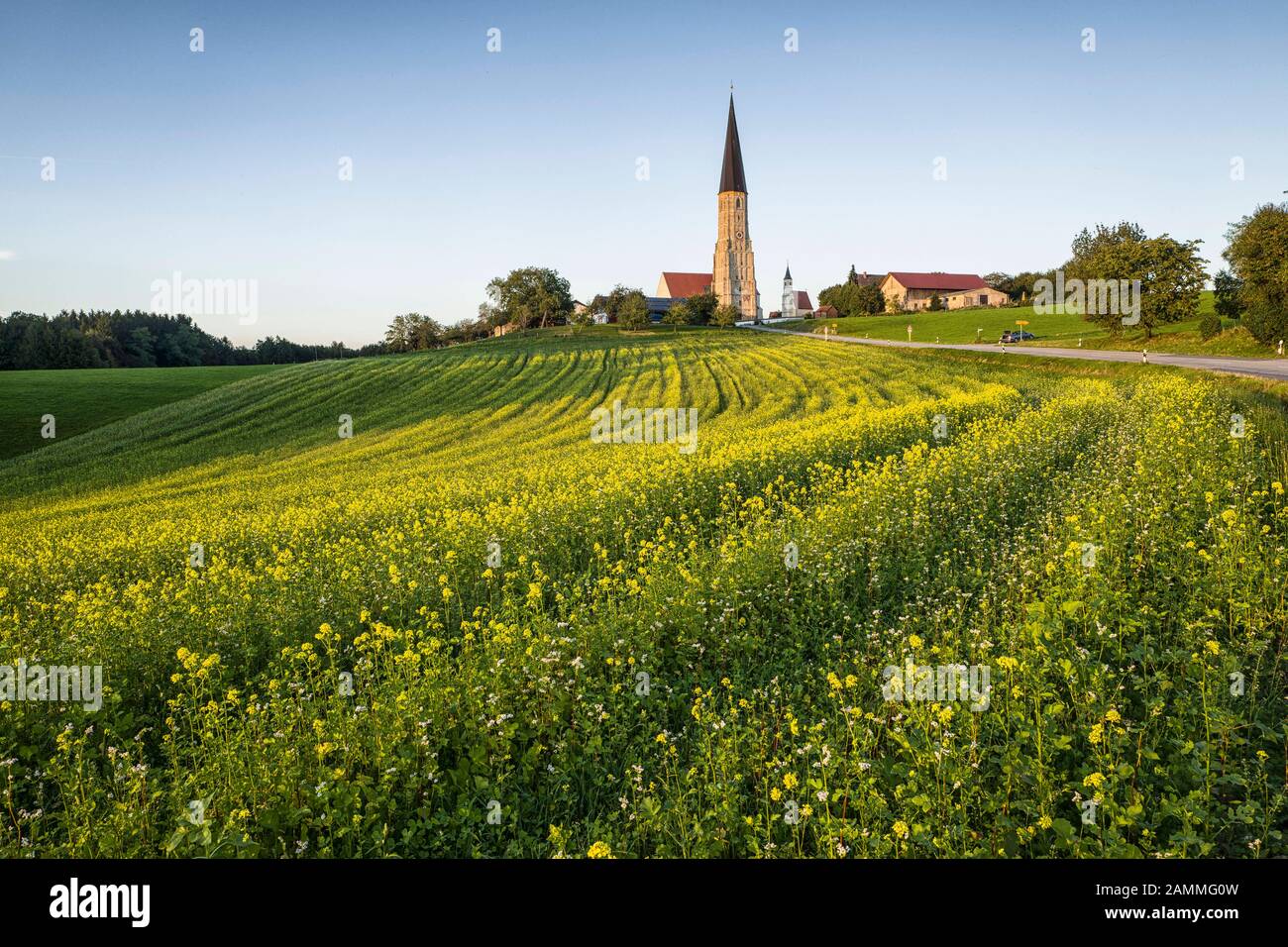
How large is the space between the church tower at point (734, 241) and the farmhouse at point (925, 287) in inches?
1097

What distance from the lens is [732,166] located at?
479ft

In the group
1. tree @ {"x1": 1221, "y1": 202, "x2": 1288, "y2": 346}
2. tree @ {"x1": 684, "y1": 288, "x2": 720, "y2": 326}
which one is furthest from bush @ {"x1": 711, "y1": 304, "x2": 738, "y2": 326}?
tree @ {"x1": 1221, "y1": 202, "x2": 1288, "y2": 346}

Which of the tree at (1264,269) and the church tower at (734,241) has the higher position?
the church tower at (734,241)

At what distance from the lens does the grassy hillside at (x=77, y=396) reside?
35.5m

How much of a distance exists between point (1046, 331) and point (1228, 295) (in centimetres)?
1687

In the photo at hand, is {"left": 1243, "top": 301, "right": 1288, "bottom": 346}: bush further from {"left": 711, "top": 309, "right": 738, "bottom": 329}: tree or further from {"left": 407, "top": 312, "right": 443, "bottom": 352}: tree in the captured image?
{"left": 407, "top": 312, "right": 443, "bottom": 352}: tree

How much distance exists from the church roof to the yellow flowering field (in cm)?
14460

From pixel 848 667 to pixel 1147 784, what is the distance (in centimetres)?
258

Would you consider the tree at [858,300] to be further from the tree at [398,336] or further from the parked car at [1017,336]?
the tree at [398,336]

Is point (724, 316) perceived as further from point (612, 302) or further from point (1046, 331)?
point (1046, 331)

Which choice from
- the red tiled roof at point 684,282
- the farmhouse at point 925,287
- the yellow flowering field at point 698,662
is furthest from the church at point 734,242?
the yellow flowering field at point 698,662

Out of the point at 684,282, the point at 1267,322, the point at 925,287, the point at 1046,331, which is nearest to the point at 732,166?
the point at 684,282

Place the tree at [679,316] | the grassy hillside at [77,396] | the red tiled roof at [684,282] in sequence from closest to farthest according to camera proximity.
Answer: the grassy hillside at [77,396] → the tree at [679,316] → the red tiled roof at [684,282]
